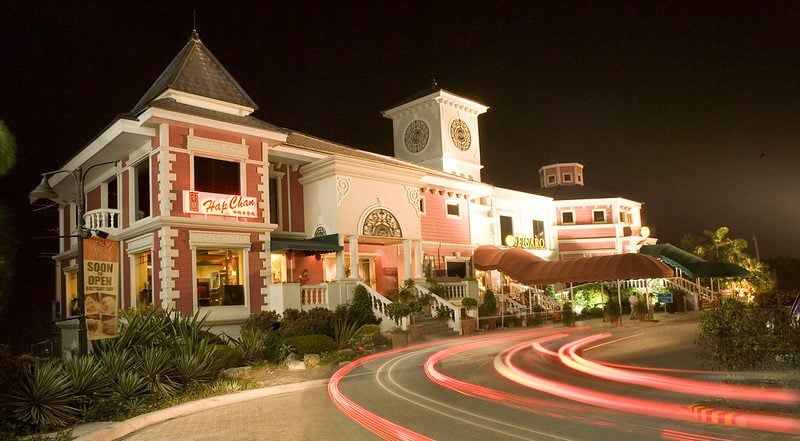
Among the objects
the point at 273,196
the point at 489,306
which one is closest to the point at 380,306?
the point at 273,196

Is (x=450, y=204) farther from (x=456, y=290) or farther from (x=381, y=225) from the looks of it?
(x=381, y=225)

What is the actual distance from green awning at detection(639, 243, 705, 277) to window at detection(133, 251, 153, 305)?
1177 inches

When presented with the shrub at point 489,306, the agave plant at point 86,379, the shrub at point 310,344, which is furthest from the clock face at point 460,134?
the agave plant at point 86,379

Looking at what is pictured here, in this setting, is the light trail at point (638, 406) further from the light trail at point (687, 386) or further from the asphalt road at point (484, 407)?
the light trail at point (687, 386)

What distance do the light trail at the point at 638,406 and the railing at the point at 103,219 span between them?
667 inches

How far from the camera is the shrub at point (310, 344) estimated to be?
18.6 metres

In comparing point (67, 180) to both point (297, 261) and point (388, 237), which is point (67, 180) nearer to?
point (297, 261)

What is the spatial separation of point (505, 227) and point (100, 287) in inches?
1129

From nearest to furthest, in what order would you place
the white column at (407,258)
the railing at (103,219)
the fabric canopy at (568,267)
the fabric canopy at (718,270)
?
the railing at (103,219)
the white column at (407,258)
the fabric canopy at (568,267)
the fabric canopy at (718,270)

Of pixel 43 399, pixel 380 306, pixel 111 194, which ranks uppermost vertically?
pixel 111 194

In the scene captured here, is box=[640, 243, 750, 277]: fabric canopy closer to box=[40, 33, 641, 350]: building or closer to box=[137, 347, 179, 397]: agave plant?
box=[40, 33, 641, 350]: building

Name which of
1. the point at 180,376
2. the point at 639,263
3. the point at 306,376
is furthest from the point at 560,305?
the point at 180,376

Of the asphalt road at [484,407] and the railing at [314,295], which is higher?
the railing at [314,295]

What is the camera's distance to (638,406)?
9.84 meters
